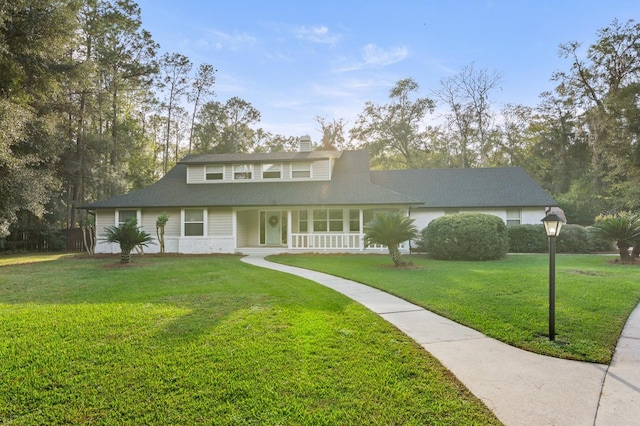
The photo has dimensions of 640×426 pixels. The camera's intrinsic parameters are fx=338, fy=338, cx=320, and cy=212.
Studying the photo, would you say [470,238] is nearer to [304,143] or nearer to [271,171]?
[271,171]

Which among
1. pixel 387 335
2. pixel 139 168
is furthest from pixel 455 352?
pixel 139 168

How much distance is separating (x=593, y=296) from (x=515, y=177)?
16.0m

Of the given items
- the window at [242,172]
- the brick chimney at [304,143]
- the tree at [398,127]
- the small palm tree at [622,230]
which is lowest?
the small palm tree at [622,230]

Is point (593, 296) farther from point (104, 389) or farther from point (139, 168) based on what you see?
point (139, 168)

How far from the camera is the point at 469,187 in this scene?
1975 cm

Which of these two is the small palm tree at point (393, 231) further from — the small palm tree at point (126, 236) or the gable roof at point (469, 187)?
the small palm tree at point (126, 236)

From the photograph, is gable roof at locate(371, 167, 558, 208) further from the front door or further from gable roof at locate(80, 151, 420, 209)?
the front door

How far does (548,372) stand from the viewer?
319 cm

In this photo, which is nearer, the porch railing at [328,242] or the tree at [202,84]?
the porch railing at [328,242]

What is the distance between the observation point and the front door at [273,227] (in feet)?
61.7

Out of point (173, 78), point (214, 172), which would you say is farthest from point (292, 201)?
point (173, 78)

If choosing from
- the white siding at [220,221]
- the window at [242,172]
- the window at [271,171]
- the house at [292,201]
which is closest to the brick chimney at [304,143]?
the house at [292,201]

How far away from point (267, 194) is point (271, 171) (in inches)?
88.5

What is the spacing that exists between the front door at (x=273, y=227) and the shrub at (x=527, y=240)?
38.3 ft
